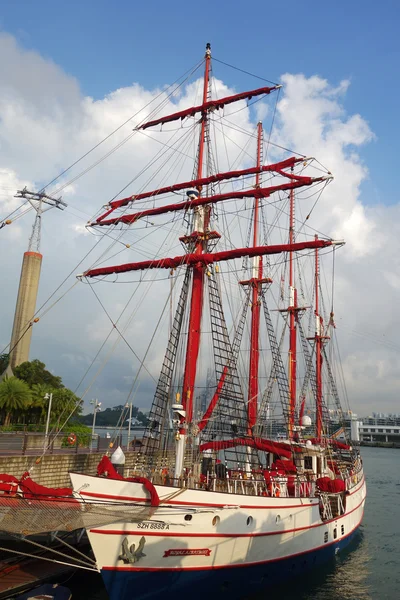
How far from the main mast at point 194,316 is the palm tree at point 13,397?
2471cm

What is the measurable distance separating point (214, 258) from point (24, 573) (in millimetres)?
13620

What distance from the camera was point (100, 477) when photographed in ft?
38.6

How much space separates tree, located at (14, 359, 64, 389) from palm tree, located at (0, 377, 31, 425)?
989cm

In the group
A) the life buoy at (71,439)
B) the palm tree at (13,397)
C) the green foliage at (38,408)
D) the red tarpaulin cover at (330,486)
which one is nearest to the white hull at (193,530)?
the red tarpaulin cover at (330,486)

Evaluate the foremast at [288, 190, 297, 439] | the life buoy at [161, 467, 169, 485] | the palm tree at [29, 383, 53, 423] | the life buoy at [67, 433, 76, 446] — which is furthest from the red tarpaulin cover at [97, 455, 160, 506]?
the palm tree at [29, 383, 53, 423]

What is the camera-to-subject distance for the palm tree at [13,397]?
3641 cm

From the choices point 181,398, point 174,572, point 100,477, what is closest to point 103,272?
point 181,398

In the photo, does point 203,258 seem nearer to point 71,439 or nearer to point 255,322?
point 255,322

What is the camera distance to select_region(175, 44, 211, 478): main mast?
49.2ft

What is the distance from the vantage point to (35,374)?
48062 mm

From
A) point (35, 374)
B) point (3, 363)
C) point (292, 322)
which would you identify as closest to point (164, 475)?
point (292, 322)

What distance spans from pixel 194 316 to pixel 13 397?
2525 centimetres

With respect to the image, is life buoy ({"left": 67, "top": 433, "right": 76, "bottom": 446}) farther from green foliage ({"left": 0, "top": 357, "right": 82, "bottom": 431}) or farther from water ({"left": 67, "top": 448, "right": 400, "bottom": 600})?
water ({"left": 67, "top": 448, "right": 400, "bottom": 600})

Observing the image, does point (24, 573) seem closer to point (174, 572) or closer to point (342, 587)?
point (174, 572)
